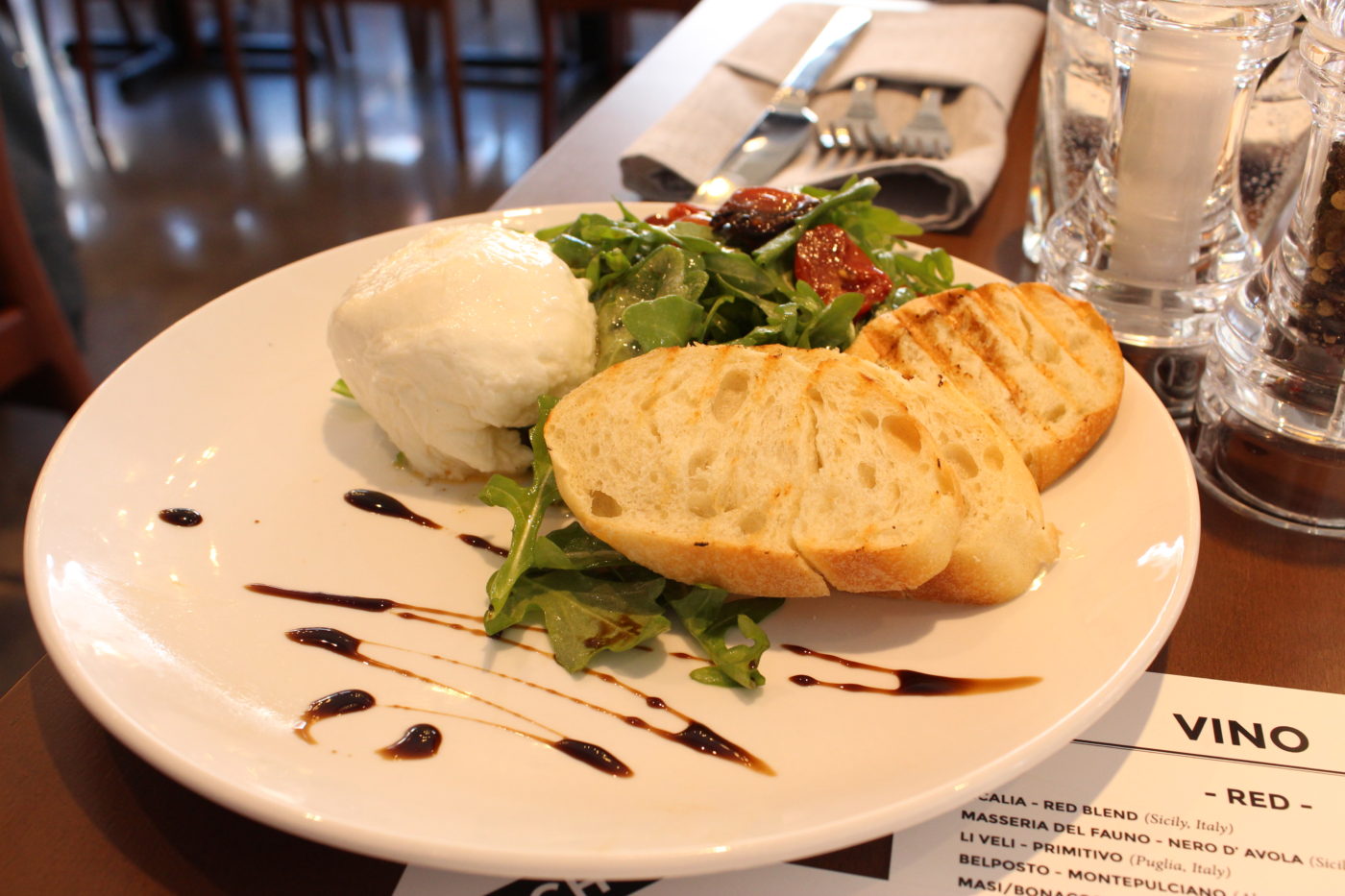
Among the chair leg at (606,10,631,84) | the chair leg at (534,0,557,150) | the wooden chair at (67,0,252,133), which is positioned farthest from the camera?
the chair leg at (606,10,631,84)

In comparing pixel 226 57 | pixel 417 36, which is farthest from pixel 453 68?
pixel 417 36

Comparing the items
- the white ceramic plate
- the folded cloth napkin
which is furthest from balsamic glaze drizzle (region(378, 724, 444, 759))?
the folded cloth napkin

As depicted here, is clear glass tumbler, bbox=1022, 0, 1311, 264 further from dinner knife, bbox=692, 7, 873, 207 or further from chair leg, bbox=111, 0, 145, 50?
chair leg, bbox=111, 0, 145, 50

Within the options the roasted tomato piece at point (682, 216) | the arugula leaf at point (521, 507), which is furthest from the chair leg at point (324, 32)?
the arugula leaf at point (521, 507)

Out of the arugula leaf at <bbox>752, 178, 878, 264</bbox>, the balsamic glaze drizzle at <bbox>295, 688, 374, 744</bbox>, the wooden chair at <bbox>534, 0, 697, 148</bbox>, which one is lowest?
the wooden chair at <bbox>534, 0, 697, 148</bbox>

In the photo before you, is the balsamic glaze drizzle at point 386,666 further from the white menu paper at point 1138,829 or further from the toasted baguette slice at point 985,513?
the toasted baguette slice at point 985,513

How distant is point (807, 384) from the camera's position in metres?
1.32

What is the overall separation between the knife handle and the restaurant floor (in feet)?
8.54

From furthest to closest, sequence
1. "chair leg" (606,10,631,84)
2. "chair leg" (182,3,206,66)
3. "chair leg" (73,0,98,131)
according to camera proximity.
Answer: "chair leg" (182,3,206,66) → "chair leg" (606,10,631,84) → "chair leg" (73,0,98,131)

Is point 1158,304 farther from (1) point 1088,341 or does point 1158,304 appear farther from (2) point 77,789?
(2) point 77,789

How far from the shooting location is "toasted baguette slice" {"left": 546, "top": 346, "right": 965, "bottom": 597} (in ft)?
3.81

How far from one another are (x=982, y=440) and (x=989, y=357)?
0.99ft

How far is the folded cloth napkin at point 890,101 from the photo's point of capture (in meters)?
2.38

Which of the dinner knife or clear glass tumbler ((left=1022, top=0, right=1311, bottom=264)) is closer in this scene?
clear glass tumbler ((left=1022, top=0, right=1311, bottom=264))
